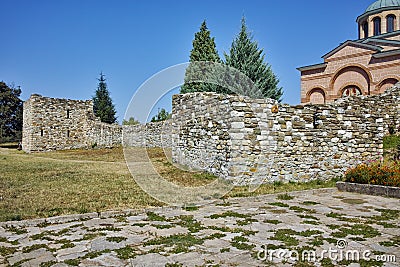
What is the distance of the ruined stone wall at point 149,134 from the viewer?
67.7 feet

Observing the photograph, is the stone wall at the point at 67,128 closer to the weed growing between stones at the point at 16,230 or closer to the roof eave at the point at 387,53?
the roof eave at the point at 387,53

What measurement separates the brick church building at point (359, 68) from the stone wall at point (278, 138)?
12.7 meters

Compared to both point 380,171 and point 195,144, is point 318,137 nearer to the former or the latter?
point 380,171

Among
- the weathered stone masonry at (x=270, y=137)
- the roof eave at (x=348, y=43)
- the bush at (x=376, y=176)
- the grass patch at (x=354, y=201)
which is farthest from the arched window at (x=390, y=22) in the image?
the grass patch at (x=354, y=201)

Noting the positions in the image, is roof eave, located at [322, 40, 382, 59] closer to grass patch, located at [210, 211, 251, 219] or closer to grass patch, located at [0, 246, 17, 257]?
grass patch, located at [210, 211, 251, 219]

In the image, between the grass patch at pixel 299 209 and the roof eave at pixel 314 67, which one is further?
the roof eave at pixel 314 67

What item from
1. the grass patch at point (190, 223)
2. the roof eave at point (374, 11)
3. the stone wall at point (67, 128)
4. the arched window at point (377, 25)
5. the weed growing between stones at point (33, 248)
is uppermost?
the roof eave at point (374, 11)

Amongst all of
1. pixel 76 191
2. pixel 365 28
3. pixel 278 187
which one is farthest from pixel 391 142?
pixel 365 28

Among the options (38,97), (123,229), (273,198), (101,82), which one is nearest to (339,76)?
(273,198)

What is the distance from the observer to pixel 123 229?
202 inches

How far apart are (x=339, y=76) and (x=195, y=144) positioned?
17.2 metres

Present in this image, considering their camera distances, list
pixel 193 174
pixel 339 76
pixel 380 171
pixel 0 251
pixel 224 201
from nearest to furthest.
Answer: pixel 0 251, pixel 224 201, pixel 380 171, pixel 193 174, pixel 339 76

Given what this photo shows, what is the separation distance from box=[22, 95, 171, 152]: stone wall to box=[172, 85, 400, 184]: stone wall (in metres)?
13.2

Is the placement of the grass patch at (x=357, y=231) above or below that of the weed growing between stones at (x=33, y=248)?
above
